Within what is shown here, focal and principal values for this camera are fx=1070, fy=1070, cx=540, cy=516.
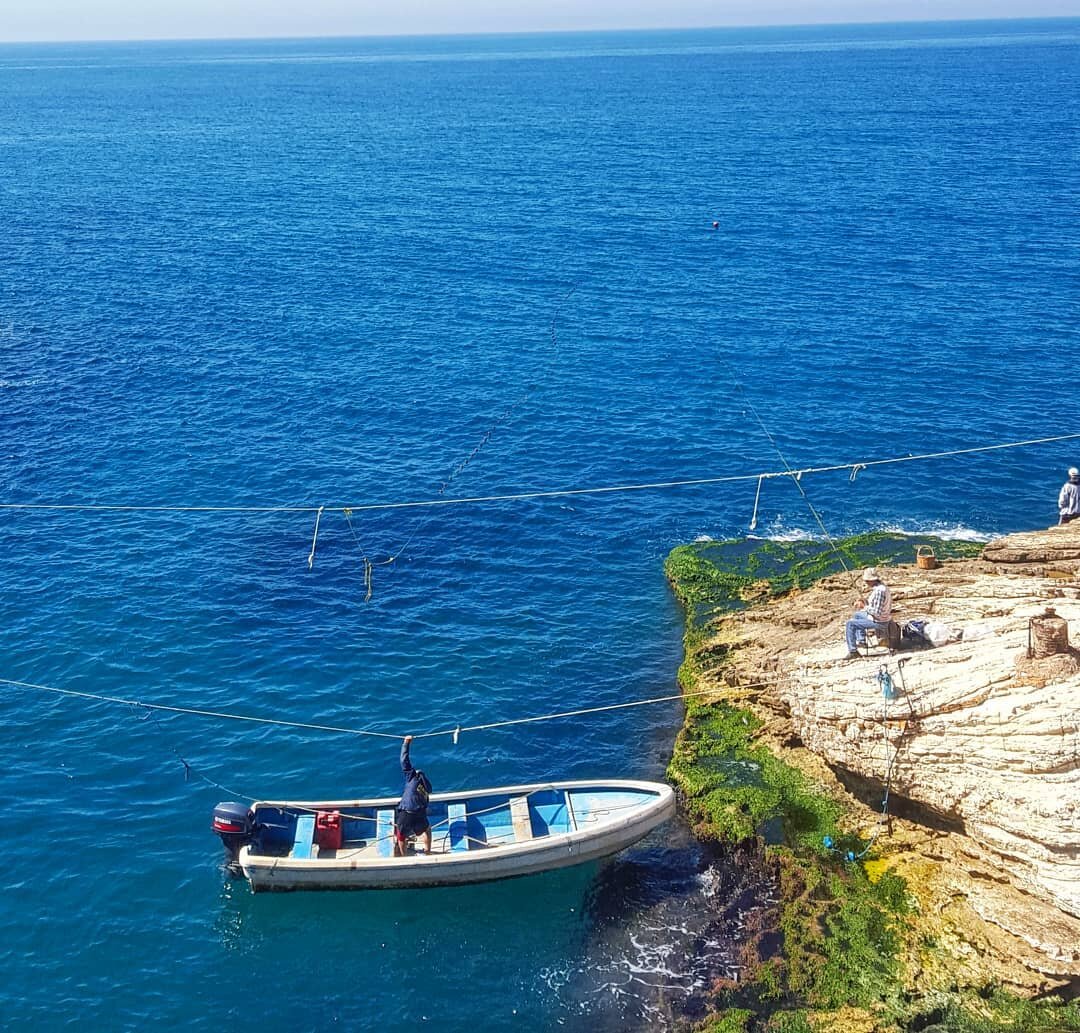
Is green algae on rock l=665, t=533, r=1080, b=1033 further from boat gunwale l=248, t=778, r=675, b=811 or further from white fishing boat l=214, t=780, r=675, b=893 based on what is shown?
white fishing boat l=214, t=780, r=675, b=893

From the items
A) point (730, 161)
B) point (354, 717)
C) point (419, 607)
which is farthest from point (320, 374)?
point (730, 161)

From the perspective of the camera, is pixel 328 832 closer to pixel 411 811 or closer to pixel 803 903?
pixel 411 811

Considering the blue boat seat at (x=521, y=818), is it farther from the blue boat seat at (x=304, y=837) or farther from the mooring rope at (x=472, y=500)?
the mooring rope at (x=472, y=500)

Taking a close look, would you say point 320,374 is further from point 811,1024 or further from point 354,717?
point 811,1024

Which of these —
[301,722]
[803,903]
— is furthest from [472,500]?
[803,903]

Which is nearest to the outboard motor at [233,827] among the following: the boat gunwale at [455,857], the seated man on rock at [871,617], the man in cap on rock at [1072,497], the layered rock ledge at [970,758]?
the boat gunwale at [455,857]

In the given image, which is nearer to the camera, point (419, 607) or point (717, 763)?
point (717, 763)
